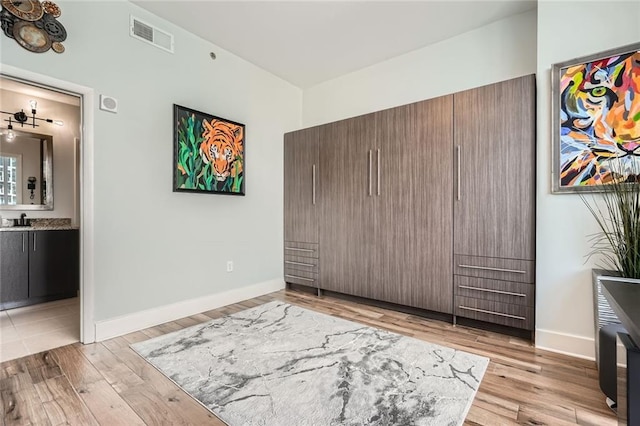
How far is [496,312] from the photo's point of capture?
249 centimetres

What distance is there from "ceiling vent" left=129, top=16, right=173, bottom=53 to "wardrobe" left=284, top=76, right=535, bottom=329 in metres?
1.70

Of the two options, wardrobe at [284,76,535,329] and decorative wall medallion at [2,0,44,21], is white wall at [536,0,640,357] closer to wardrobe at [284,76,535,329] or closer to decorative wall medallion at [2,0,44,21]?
wardrobe at [284,76,535,329]

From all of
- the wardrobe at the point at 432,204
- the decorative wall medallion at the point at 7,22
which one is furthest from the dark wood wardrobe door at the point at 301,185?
the decorative wall medallion at the point at 7,22

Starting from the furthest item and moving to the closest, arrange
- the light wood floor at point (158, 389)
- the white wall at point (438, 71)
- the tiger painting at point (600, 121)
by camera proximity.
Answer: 1. the white wall at point (438, 71)
2. the tiger painting at point (600, 121)
3. the light wood floor at point (158, 389)

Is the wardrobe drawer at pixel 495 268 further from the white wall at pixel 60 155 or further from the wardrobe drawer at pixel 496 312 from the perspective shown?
the white wall at pixel 60 155

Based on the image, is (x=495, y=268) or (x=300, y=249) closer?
(x=495, y=268)

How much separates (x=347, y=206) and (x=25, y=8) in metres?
3.04

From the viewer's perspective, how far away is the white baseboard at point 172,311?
2465 millimetres

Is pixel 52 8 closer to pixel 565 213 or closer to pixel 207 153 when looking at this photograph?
pixel 207 153

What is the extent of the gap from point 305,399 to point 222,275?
2039 millimetres

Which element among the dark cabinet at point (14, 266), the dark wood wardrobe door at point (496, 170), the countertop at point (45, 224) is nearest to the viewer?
the dark wood wardrobe door at point (496, 170)

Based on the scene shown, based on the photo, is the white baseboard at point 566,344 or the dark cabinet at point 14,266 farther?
the dark cabinet at point 14,266

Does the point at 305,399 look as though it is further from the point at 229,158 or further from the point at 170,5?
the point at 170,5

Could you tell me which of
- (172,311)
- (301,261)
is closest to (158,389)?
(172,311)
